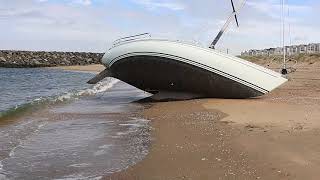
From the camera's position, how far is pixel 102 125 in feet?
39.0

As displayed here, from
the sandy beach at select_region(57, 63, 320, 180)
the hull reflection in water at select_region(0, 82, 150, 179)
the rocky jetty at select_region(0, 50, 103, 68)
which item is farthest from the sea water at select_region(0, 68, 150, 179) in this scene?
the rocky jetty at select_region(0, 50, 103, 68)

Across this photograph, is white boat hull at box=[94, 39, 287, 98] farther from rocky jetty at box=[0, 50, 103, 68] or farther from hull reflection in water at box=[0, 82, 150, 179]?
rocky jetty at box=[0, 50, 103, 68]

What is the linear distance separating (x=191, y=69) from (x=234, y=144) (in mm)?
7890

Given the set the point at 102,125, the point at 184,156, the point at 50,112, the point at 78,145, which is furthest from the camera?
the point at 50,112

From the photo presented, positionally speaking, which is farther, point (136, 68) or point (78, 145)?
point (136, 68)

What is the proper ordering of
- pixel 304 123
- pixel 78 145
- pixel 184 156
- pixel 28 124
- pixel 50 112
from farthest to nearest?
pixel 50 112 < pixel 28 124 < pixel 304 123 < pixel 78 145 < pixel 184 156

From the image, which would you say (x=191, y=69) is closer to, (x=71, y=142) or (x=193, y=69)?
(x=193, y=69)

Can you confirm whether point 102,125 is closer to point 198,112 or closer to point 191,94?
point 198,112

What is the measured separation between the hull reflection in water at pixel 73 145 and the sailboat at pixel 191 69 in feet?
7.76

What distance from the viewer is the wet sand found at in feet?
21.6

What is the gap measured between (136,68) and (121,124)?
196 inches

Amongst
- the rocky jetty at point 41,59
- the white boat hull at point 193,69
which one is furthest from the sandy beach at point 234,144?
the rocky jetty at point 41,59

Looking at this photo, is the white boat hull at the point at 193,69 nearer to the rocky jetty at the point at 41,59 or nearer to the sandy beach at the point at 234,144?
the sandy beach at the point at 234,144

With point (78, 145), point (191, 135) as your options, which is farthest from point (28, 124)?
point (191, 135)
